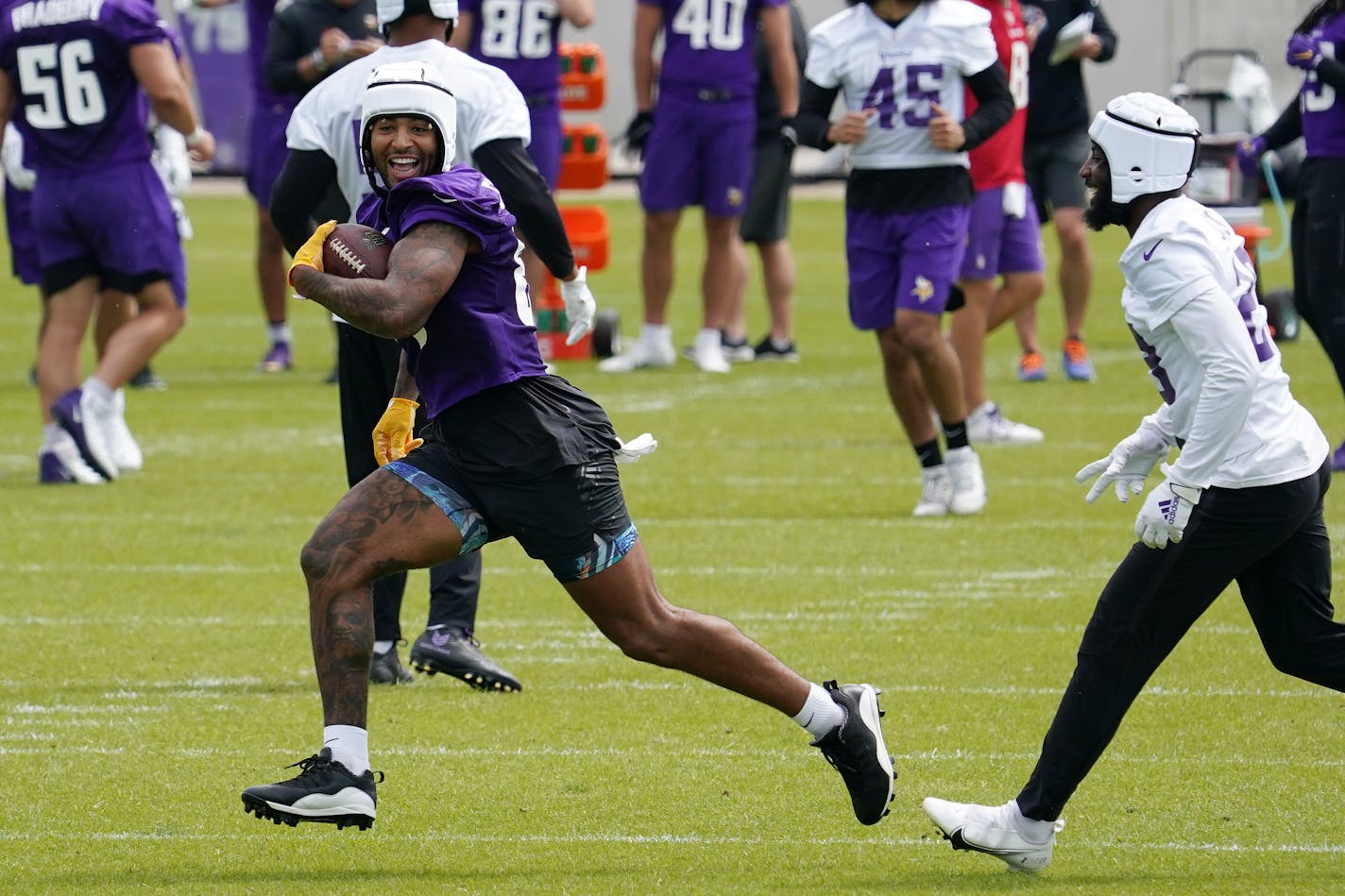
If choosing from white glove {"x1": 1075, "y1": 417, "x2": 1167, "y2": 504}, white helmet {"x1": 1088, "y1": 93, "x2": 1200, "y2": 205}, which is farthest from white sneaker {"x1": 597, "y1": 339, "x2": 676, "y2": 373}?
white helmet {"x1": 1088, "y1": 93, "x2": 1200, "y2": 205}

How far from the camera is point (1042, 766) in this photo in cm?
463

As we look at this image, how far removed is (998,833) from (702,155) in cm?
912

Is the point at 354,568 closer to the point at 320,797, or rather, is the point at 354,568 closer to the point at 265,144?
the point at 320,797

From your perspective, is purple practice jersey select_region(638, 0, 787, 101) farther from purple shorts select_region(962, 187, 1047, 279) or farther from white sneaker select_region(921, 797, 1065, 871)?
white sneaker select_region(921, 797, 1065, 871)

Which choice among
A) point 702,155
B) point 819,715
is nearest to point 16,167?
point 702,155

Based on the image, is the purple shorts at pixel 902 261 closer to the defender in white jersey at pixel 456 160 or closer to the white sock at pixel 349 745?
the defender in white jersey at pixel 456 160

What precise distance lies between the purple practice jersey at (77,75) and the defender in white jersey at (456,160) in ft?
11.9

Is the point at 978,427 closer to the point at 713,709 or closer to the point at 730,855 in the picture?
the point at 713,709

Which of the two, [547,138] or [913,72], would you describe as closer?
[913,72]

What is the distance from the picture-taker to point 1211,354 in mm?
4391

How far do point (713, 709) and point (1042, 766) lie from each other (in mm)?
1759

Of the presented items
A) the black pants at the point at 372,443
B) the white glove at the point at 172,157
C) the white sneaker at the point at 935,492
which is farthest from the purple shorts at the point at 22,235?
the black pants at the point at 372,443

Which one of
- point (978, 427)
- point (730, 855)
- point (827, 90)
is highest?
point (827, 90)

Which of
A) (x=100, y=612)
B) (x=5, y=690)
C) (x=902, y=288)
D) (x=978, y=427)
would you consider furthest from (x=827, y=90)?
(x=5, y=690)
